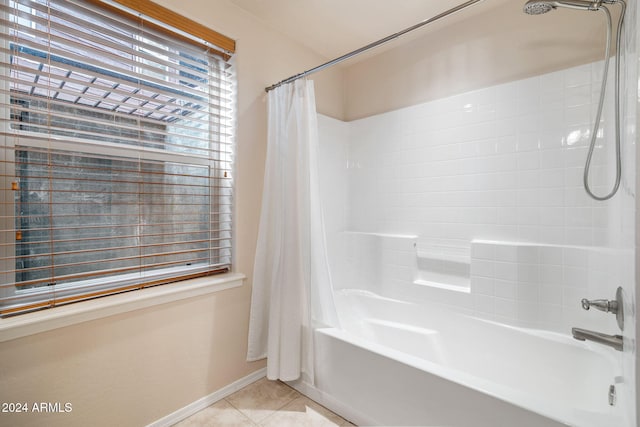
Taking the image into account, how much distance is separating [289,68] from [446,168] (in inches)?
54.2

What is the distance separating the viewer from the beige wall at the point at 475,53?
1.70m

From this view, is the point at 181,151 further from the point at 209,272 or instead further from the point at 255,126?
the point at 209,272

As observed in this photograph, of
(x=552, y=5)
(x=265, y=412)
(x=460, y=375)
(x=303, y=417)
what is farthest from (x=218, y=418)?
(x=552, y=5)

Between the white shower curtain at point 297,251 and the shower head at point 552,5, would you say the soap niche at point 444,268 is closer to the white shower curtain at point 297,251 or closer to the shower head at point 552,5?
the white shower curtain at point 297,251

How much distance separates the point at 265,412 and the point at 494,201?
6.24 feet

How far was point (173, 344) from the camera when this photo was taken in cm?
164

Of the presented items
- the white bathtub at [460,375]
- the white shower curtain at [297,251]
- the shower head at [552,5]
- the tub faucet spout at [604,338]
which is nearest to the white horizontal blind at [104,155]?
the white shower curtain at [297,251]

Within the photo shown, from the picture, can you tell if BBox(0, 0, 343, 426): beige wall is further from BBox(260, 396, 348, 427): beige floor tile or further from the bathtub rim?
the bathtub rim

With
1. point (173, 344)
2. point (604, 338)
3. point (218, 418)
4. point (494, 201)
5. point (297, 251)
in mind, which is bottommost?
point (218, 418)

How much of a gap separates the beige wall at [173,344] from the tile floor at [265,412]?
11cm

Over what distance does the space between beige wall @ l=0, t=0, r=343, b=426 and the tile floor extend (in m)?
0.11

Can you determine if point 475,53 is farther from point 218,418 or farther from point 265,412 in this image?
point 218,418

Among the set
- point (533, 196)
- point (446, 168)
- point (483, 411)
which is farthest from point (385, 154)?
point (483, 411)

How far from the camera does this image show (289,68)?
2.26 meters
